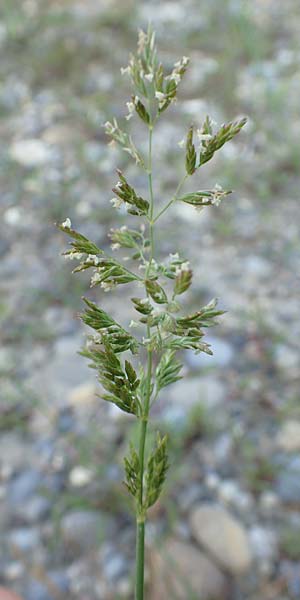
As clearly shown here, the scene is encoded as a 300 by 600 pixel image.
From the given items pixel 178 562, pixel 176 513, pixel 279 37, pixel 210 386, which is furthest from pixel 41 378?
pixel 279 37

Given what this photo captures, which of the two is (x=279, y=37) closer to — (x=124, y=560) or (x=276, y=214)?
(x=276, y=214)

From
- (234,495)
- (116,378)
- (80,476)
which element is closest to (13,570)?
(80,476)

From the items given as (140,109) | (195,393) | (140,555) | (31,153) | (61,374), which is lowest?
(140,555)

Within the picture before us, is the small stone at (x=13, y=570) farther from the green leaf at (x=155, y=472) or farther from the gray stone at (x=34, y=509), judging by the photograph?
the green leaf at (x=155, y=472)

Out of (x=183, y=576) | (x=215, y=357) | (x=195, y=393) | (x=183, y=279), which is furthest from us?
(x=215, y=357)

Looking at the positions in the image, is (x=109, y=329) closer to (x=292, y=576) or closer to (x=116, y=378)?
(x=116, y=378)

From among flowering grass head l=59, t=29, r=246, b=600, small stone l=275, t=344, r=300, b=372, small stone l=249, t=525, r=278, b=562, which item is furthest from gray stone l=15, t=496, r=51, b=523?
flowering grass head l=59, t=29, r=246, b=600

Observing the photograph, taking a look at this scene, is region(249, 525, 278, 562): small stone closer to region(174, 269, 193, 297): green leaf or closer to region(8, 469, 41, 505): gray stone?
region(8, 469, 41, 505): gray stone

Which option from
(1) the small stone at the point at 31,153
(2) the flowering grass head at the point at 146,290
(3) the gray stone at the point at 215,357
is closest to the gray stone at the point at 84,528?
(3) the gray stone at the point at 215,357
